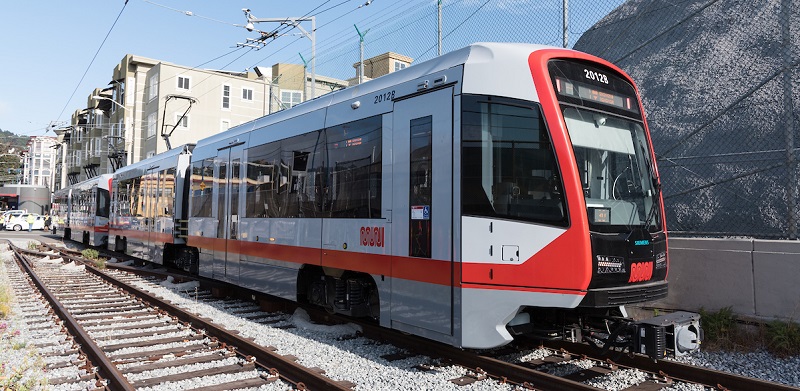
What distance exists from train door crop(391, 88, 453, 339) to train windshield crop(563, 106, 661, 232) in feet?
4.26

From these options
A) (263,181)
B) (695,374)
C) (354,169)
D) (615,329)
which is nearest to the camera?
(695,374)

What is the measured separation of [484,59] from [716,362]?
4165 millimetres

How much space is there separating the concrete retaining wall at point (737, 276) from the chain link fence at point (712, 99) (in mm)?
504

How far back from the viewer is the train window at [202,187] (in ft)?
37.8

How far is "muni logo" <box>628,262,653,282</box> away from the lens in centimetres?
531

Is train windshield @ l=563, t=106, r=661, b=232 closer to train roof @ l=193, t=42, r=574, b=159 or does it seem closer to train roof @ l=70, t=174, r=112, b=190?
train roof @ l=193, t=42, r=574, b=159

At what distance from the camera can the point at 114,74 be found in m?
48.8

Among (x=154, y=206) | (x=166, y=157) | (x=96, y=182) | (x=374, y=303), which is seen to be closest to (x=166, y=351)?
(x=374, y=303)

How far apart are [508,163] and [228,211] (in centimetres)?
685

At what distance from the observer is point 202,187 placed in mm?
11992

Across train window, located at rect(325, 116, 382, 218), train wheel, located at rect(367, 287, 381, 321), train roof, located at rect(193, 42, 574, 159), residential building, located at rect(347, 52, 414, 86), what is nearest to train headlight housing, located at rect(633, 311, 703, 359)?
train roof, located at rect(193, 42, 574, 159)

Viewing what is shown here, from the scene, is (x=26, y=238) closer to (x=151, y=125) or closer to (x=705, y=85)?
(x=151, y=125)

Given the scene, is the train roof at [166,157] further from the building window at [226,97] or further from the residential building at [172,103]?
the building window at [226,97]

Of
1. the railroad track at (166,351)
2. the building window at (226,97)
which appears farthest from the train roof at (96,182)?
the building window at (226,97)
